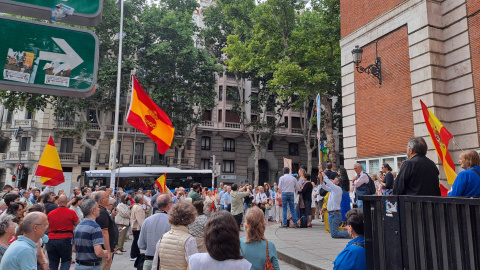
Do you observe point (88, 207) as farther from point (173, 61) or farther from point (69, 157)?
point (69, 157)

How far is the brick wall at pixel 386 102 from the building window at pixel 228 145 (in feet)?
99.2

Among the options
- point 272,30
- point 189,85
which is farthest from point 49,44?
point 189,85

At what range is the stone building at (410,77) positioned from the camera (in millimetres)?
11039

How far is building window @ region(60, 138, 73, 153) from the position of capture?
38656mm

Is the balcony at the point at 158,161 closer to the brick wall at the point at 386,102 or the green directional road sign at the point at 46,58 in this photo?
the brick wall at the point at 386,102

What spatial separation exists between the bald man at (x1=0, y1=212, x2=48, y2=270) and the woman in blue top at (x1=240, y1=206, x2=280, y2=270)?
7.71 ft

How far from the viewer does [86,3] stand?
92.5 inches

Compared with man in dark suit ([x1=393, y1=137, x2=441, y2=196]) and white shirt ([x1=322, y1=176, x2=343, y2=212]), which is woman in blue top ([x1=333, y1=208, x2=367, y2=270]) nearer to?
man in dark suit ([x1=393, y1=137, x2=441, y2=196])

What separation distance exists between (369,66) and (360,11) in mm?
2596

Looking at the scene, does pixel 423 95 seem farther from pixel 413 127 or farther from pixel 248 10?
pixel 248 10

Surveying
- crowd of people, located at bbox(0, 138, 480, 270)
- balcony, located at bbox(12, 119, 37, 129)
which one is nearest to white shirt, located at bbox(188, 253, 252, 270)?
crowd of people, located at bbox(0, 138, 480, 270)

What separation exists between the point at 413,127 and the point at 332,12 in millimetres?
13394

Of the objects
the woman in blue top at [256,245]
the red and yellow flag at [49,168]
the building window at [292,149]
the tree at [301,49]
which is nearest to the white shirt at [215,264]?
the woman in blue top at [256,245]

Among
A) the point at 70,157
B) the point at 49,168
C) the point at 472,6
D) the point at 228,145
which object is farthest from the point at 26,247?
the point at 228,145
